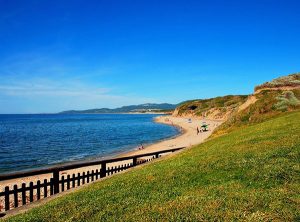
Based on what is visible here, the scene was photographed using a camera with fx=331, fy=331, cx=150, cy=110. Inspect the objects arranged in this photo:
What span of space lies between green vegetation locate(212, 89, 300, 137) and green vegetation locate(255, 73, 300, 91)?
6.40ft

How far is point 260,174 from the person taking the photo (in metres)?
10.9

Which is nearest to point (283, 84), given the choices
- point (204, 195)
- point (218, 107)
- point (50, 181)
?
point (50, 181)

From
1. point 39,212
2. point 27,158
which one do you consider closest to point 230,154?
point 39,212

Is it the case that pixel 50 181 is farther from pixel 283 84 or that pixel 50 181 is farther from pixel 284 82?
pixel 284 82

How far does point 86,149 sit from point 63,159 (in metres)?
11.8

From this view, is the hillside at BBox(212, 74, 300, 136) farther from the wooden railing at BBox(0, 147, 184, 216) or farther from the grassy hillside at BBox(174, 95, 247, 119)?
the grassy hillside at BBox(174, 95, 247, 119)

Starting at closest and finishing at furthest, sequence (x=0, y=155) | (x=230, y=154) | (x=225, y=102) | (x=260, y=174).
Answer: (x=260, y=174) < (x=230, y=154) < (x=0, y=155) < (x=225, y=102)

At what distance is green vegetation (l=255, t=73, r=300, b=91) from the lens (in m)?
37.2

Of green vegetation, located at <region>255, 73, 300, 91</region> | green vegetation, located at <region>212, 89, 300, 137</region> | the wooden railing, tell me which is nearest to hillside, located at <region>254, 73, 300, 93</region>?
green vegetation, located at <region>255, 73, 300, 91</region>

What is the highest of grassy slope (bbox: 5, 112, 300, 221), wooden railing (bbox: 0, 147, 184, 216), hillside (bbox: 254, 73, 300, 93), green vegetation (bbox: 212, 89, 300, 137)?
hillside (bbox: 254, 73, 300, 93)

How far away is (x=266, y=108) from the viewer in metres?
33.1

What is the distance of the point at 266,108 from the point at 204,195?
26.0m

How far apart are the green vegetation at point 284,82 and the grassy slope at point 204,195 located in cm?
2537

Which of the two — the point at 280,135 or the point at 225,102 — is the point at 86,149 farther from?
the point at 225,102
